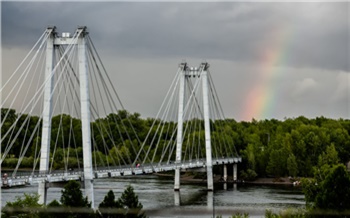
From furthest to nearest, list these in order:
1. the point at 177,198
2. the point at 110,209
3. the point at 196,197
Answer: the point at 196,197, the point at 177,198, the point at 110,209

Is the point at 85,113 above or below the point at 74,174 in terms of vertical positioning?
above

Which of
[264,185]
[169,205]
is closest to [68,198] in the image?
[169,205]

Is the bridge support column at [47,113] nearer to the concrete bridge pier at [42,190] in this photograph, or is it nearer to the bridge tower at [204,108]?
the concrete bridge pier at [42,190]

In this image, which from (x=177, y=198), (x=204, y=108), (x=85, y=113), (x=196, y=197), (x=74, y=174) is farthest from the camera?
(x=204, y=108)

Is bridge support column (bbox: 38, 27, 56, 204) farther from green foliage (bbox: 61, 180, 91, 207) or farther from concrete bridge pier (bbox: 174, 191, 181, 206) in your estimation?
concrete bridge pier (bbox: 174, 191, 181, 206)

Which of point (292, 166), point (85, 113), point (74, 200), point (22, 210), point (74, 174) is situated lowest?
point (22, 210)

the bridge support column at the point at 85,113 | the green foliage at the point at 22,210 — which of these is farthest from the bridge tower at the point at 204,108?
the green foliage at the point at 22,210

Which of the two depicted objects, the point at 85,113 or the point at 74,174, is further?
the point at 74,174

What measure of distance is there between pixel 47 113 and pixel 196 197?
10901 millimetres

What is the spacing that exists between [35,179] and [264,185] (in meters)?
19.7

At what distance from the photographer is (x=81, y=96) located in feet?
67.9

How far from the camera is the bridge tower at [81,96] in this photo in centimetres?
2031

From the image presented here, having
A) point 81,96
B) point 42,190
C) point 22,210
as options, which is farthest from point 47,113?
point 22,210

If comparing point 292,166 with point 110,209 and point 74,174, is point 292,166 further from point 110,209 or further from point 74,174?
point 110,209
